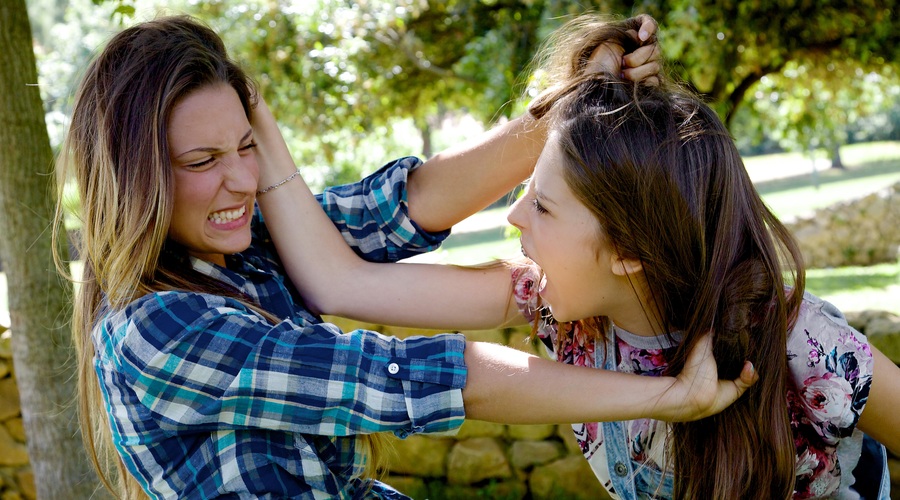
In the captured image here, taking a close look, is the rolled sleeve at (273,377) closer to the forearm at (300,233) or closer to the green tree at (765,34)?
the forearm at (300,233)

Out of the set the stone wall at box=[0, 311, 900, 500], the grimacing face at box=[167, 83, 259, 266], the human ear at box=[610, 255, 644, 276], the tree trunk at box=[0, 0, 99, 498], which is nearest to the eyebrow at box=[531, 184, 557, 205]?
the human ear at box=[610, 255, 644, 276]

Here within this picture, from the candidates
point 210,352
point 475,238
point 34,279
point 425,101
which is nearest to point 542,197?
point 210,352

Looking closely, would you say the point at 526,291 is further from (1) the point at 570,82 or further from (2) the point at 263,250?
(2) the point at 263,250

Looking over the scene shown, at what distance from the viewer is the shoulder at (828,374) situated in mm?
1769

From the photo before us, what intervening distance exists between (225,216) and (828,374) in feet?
4.21

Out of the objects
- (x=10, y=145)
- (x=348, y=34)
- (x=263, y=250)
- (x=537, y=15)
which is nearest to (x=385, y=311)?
(x=263, y=250)

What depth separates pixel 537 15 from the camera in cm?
736

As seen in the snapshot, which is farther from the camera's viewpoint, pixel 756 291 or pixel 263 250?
pixel 263 250

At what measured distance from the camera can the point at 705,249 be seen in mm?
1823

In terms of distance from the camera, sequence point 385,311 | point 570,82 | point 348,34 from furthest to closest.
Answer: point 348,34 → point 385,311 → point 570,82

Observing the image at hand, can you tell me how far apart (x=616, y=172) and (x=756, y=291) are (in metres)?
0.37

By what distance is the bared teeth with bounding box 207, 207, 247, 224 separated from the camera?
6.11 ft

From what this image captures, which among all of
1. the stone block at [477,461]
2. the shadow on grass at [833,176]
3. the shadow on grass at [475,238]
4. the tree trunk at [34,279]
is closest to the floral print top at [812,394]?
the tree trunk at [34,279]

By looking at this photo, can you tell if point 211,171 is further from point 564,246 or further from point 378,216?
point 564,246
